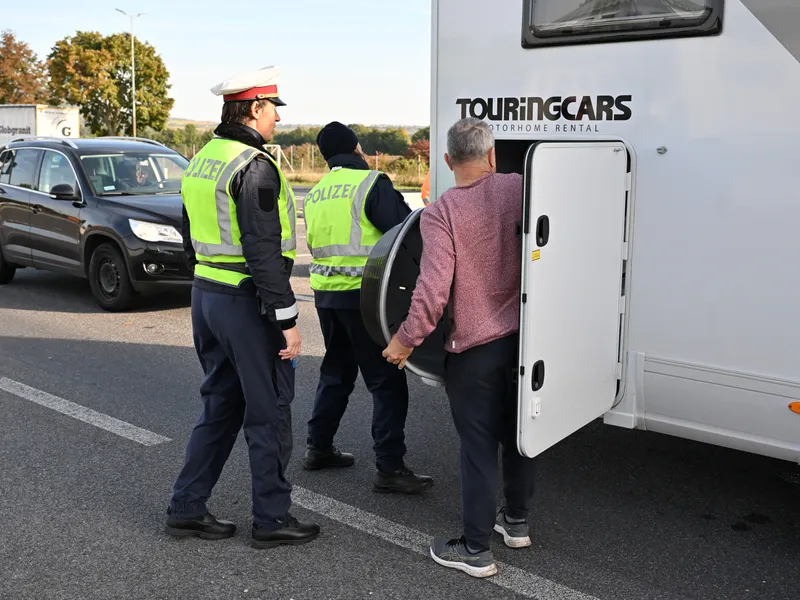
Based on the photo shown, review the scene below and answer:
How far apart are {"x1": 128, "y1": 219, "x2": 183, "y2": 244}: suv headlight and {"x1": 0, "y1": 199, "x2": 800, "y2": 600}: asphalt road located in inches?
112

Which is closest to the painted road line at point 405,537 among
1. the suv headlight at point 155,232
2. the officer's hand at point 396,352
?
the officer's hand at point 396,352

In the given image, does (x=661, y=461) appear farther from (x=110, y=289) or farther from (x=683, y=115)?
(x=110, y=289)

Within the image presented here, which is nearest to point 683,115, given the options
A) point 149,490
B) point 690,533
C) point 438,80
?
point 438,80

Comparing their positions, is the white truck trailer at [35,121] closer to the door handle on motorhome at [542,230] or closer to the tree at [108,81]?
the tree at [108,81]

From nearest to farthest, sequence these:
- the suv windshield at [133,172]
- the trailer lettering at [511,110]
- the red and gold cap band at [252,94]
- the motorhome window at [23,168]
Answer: the red and gold cap band at [252,94]
the trailer lettering at [511,110]
the suv windshield at [133,172]
the motorhome window at [23,168]

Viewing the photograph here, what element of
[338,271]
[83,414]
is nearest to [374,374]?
[338,271]

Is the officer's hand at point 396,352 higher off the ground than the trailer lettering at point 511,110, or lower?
lower

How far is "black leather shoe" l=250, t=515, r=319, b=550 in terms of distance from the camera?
3922mm

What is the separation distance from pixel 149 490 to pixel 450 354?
1.90 m

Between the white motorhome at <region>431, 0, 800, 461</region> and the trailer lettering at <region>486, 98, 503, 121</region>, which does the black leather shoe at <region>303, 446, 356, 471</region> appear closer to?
the white motorhome at <region>431, 0, 800, 461</region>

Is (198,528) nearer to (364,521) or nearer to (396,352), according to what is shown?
(364,521)

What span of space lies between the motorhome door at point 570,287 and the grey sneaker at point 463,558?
527mm

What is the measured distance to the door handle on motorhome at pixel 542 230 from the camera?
337 centimetres

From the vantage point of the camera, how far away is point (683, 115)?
3.71 m
